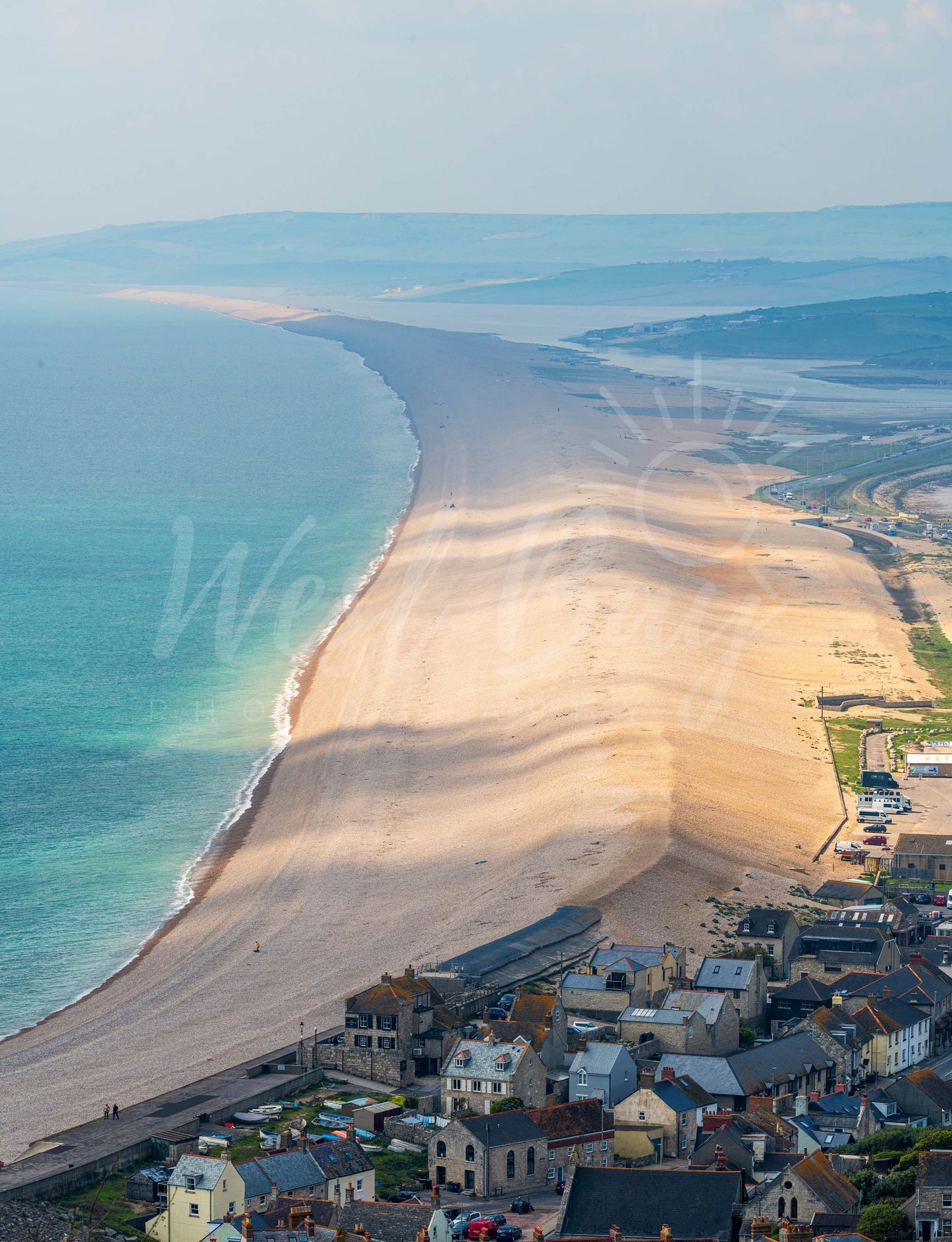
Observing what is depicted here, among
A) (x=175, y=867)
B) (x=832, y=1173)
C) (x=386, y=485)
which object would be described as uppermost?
(x=386, y=485)

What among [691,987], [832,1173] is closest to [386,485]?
[691,987]

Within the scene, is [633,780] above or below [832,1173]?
above

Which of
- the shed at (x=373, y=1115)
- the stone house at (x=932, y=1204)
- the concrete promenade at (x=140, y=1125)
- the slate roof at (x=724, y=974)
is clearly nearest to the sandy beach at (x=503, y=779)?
the concrete promenade at (x=140, y=1125)

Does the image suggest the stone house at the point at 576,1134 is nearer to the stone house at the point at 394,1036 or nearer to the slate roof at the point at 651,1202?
the slate roof at the point at 651,1202

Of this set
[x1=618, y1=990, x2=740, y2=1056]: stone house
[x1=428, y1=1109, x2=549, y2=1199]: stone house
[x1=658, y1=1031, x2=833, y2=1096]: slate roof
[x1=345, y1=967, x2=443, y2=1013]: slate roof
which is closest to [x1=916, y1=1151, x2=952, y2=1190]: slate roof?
[x1=428, y1=1109, x2=549, y2=1199]: stone house

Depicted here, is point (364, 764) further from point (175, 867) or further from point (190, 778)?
point (175, 867)
